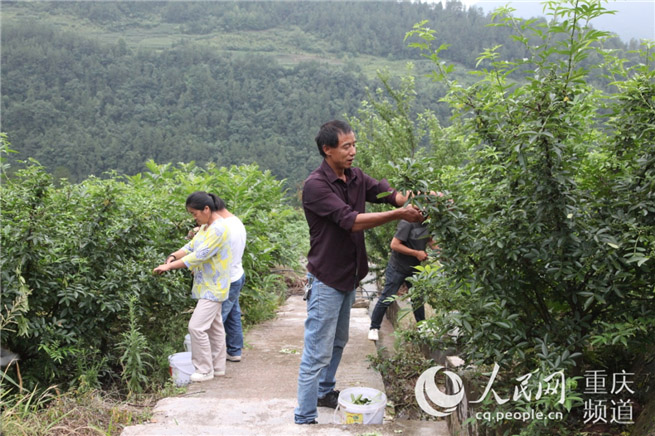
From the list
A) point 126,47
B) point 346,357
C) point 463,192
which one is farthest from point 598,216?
point 126,47

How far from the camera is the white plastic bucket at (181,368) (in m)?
5.58

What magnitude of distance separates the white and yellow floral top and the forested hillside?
89.9 ft

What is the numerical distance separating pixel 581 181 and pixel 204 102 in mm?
50149

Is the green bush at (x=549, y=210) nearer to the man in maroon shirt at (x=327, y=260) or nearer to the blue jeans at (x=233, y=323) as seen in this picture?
the man in maroon shirt at (x=327, y=260)

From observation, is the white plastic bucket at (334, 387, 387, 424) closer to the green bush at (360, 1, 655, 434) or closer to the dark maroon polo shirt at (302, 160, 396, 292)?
the dark maroon polo shirt at (302, 160, 396, 292)

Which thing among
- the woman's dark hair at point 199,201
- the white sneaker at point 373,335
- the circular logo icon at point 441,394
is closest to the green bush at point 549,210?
the circular logo icon at point 441,394

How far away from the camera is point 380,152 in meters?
9.81

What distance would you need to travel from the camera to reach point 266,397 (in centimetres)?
523

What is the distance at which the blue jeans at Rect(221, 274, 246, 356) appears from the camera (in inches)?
245

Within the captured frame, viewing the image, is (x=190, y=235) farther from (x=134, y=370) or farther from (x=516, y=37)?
(x=516, y=37)

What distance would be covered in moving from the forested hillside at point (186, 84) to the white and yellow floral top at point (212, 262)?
89.9 ft

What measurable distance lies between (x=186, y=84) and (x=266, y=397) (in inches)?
2021

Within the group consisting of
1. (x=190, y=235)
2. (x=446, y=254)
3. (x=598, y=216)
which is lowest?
(x=190, y=235)

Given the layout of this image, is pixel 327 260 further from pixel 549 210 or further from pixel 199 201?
pixel 199 201
